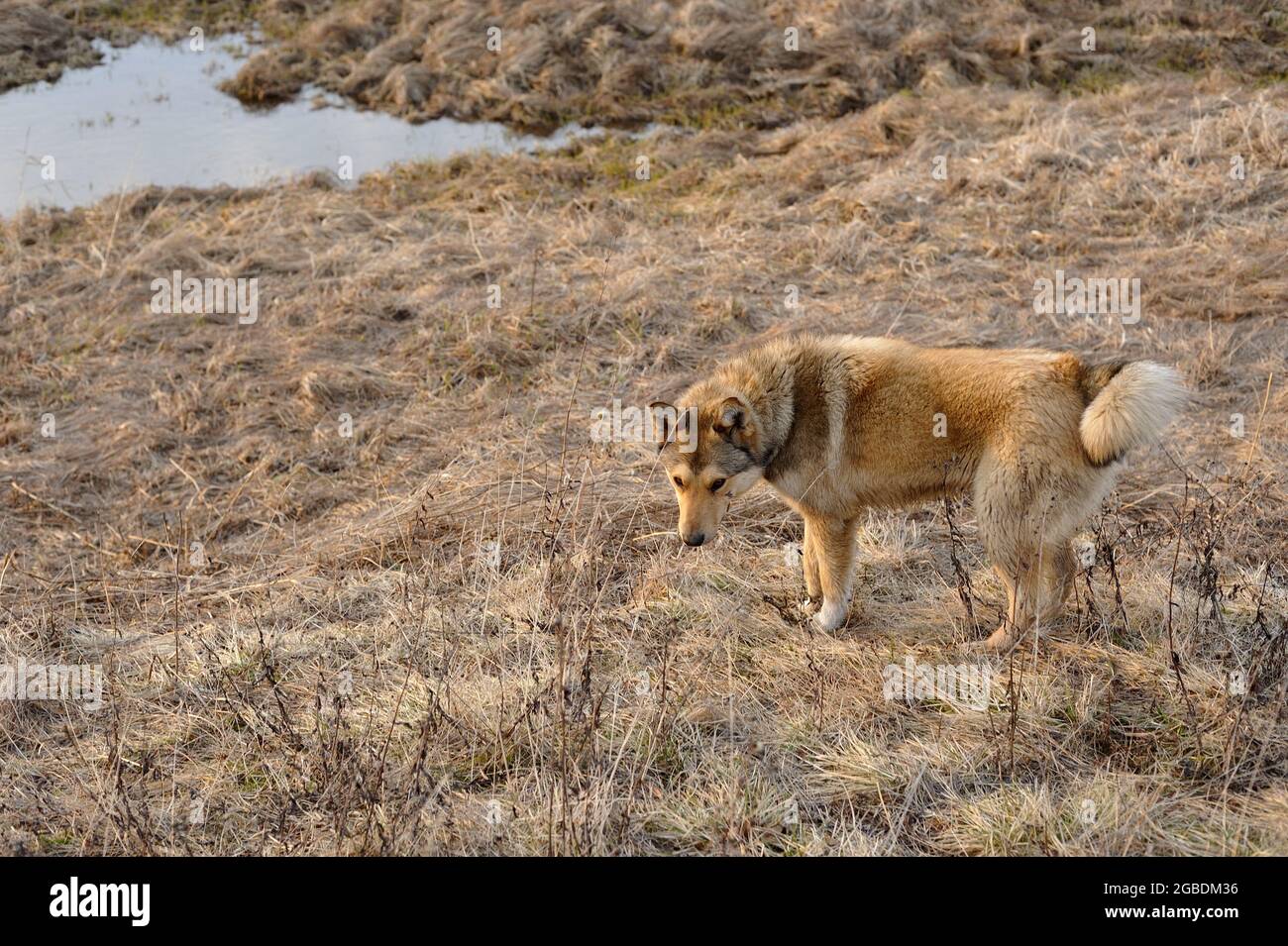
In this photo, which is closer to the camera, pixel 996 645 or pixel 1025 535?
pixel 1025 535

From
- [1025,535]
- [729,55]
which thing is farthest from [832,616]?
[729,55]

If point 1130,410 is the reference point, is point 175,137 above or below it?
above

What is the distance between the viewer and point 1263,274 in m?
9.30

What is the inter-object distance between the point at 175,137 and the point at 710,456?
42.2 feet

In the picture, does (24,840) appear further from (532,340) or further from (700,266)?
(700,266)

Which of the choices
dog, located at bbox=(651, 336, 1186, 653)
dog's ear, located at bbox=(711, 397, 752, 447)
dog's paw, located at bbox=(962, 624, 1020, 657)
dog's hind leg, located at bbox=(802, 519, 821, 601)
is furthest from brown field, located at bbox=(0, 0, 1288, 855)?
dog's ear, located at bbox=(711, 397, 752, 447)

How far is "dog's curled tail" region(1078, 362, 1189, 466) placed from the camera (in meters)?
4.60

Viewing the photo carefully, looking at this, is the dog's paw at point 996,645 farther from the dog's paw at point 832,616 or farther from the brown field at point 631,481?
the dog's paw at point 832,616

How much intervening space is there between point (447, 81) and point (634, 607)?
42.7ft

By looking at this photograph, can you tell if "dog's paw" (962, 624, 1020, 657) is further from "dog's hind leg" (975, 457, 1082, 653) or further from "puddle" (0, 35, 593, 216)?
"puddle" (0, 35, 593, 216)

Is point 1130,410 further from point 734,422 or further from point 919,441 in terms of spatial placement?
point 734,422

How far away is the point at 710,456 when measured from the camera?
5.40 m

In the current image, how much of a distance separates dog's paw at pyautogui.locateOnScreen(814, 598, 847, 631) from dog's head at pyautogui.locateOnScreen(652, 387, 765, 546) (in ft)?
2.50

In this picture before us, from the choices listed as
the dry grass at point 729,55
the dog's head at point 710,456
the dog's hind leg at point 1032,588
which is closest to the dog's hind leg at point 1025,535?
the dog's hind leg at point 1032,588
